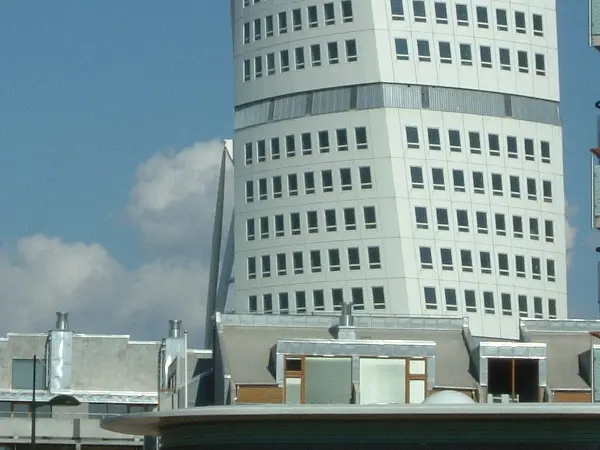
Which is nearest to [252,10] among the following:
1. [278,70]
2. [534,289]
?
[278,70]

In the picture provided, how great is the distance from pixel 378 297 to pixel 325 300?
3.37m

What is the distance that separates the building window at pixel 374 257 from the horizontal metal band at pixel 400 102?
9.47 metres

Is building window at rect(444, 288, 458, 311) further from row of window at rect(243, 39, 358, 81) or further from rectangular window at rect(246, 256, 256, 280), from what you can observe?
row of window at rect(243, 39, 358, 81)

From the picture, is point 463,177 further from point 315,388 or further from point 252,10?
point 315,388

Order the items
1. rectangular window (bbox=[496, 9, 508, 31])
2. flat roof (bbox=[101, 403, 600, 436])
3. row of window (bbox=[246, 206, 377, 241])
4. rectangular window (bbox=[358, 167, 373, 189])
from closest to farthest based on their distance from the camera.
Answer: flat roof (bbox=[101, 403, 600, 436])
row of window (bbox=[246, 206, 377, 241])
rectangular window (bbox=[358, 167, 373, 189])
rectangular window (bbox=[496, 9, 508, 31])

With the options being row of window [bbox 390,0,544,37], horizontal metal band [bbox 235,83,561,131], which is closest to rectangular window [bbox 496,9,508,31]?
row of window [bbox 390,0,544,37]

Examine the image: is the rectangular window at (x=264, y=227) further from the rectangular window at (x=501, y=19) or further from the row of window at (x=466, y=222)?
the rectangular window at (x=501, y=19)

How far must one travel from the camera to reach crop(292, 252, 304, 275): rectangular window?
118 meters

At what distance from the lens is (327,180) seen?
11894 centimetres

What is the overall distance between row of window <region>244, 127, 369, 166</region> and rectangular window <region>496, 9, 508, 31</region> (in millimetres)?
11238

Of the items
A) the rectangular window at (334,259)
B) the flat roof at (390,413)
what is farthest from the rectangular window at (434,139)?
the flat roof at (390,413)

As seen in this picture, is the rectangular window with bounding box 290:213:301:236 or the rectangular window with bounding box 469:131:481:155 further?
the rectangular window with bounding box 469:131:481:155

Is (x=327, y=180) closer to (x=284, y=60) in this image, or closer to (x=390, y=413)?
(x=284, y=60)

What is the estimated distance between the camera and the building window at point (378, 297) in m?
116
